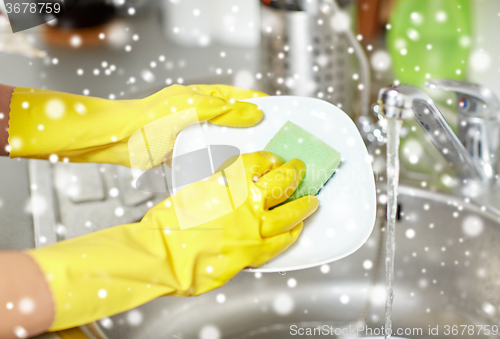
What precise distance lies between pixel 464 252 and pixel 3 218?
2.87 ft

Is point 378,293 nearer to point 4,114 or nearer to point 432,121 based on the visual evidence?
point 432,121

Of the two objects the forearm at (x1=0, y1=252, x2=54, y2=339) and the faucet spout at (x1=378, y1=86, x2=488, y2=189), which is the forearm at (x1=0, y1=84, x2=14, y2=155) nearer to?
the forearm at (x1=0, y1=252, x2=54, y2=339)

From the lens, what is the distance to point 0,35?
2.81 ft

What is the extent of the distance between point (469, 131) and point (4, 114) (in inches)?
29.6

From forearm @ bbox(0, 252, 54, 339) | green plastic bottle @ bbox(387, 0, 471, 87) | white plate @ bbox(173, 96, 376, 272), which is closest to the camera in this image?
forearm @ bbox(0, 252, 54, 339)

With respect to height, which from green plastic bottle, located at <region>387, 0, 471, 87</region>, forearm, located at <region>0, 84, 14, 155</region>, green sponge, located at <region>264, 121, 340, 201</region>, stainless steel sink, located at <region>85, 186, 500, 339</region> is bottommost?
stainless steel sink, located at <region>85, 186, 500, 339</region>

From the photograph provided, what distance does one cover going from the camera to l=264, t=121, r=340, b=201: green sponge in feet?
1.95

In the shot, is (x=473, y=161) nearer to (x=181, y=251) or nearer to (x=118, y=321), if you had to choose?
(x=181, y=251)

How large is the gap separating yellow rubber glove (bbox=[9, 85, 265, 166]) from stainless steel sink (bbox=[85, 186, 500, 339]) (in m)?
0.30

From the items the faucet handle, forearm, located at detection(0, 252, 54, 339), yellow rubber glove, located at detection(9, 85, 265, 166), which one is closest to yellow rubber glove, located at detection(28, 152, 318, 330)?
forearm, located at detection(0, 252, 54, 339)

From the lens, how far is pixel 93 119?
0.67 metres

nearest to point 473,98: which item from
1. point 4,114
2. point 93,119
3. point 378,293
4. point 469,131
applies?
point 469,131

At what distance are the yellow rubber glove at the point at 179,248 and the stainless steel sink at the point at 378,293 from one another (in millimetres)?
269

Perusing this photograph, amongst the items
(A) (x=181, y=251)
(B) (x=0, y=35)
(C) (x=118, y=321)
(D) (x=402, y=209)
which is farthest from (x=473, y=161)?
(B) (x=0, y=35)
